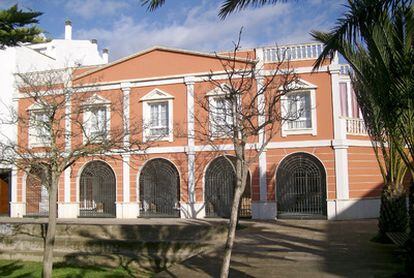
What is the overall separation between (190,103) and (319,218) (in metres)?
8.03

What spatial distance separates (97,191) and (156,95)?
19.3 feet

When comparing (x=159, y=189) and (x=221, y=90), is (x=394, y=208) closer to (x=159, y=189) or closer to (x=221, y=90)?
(x=221, y=90)

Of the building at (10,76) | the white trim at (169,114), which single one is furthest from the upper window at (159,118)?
the building at (10,76)

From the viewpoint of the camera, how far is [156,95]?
23.4 metres

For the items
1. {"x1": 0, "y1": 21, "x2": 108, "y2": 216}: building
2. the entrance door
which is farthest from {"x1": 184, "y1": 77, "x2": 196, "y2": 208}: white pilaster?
the entrance door

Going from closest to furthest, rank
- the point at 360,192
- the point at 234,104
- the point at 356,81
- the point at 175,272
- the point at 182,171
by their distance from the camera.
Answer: the point at 234,104 < the point at 175,272 < the point at 356,81 < the point at 360,192 < the point at 182,171

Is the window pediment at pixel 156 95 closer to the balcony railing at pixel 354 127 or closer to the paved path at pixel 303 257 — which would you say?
the balcony railing at pixel 354 127

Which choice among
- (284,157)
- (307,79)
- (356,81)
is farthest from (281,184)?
(356,81)

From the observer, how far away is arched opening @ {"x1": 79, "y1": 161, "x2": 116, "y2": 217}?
24.0m

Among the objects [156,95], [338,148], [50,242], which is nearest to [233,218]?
[50,242]

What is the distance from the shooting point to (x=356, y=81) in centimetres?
1334

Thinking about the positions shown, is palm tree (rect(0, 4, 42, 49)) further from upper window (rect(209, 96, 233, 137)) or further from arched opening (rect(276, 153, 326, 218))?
arched opening (rect(276, 153, 326, 218))

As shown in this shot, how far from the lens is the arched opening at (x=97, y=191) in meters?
24.0

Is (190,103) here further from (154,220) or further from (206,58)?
(154,220)
